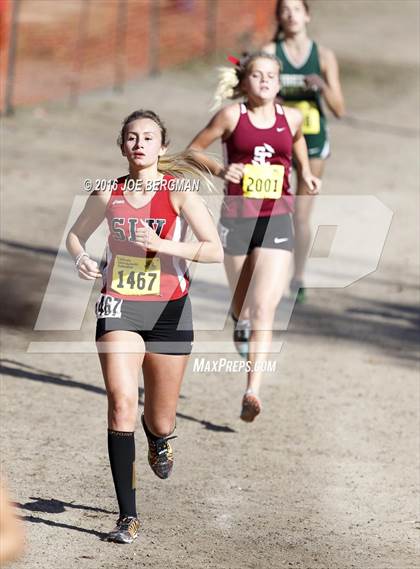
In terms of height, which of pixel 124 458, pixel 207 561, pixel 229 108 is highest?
pixel 229 108

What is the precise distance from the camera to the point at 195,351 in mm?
9344

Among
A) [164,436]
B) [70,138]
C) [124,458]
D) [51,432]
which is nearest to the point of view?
[124,458]

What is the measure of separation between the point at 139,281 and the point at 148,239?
10.6 inches

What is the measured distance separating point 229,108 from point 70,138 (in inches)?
366

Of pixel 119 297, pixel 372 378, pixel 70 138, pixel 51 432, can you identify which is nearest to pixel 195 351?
pixel 372 378

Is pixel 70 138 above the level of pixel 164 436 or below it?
above

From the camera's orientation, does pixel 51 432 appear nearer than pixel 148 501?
No

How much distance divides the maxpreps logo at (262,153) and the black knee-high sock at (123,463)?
2460 millimetres

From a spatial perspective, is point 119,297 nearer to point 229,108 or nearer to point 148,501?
point 148,501

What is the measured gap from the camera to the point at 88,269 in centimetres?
583

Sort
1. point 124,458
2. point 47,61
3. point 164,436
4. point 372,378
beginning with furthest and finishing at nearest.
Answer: point 47,61 → point 372,378 → point 164,436 → point 124,458

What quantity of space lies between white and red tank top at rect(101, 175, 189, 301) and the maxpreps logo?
1.78 m

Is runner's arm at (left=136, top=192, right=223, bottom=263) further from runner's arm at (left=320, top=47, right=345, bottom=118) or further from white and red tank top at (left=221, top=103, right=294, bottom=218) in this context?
runner's arm at (left=320, top=47, right=345, bottom=118)

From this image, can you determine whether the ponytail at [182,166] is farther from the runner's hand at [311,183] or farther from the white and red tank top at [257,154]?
the runner's hand at [311,183]
